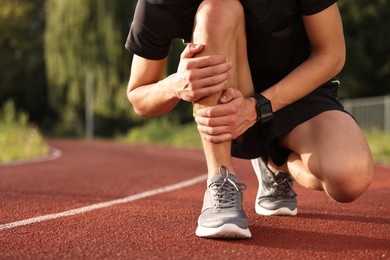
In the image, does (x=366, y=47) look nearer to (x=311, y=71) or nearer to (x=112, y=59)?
(x=112, y=59)

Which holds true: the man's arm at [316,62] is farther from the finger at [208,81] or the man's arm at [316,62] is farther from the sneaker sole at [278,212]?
the sneaker sole at [278,212]

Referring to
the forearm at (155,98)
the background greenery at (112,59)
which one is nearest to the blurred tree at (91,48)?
the background greenery at (112,59)

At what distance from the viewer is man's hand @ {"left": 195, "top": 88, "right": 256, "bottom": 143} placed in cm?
295

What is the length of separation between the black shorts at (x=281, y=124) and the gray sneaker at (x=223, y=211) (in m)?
0.40

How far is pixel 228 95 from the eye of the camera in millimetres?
2982

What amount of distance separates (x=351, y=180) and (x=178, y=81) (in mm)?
996

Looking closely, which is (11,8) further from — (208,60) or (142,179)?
(208,60)

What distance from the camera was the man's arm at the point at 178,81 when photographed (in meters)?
2.92

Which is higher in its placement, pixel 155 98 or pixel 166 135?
pixel 155 98

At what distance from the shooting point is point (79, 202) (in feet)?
14.8

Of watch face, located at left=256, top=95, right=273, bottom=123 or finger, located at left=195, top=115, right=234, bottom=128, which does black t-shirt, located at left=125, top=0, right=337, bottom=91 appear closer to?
watch face, located at left=256, top=95, right=273, bottom=123

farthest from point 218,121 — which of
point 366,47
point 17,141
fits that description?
point 366,47

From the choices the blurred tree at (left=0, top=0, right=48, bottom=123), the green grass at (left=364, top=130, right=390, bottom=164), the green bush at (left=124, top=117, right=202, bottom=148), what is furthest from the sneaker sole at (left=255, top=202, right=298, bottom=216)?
the blurred tree at (left=0, top=0, right=48, bottom=123)

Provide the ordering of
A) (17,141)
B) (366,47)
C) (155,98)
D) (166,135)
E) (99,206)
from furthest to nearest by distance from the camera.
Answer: (366,47) → (166,135) → (17,141) → (99,206) → (155,98)
